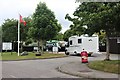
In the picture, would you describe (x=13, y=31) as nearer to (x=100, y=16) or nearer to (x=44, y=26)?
(x=44, y=26)

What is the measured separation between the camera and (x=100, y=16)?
2039cm

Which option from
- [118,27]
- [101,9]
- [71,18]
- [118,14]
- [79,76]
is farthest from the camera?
[71,18]

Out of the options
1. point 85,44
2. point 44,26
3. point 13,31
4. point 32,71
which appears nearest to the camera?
point 32,71

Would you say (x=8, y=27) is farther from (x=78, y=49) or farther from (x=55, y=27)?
(x=78, y=49)

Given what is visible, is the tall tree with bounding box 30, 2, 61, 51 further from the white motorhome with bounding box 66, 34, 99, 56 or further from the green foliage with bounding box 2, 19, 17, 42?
the green foliage with bounding box 2, 19, 17, 42

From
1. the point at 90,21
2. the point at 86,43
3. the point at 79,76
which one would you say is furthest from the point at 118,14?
the point at 86,43

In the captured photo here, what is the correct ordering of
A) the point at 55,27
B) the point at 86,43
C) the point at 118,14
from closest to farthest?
the point at 118,14 < the point at 86,43 < the point at 55,27

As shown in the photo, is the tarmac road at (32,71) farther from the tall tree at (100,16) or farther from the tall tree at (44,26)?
the tall tree at (44,26)

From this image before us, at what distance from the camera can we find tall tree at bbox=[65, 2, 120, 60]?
64.0 ft

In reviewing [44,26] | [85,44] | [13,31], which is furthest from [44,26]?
[13,31]

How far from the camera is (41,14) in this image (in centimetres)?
4700

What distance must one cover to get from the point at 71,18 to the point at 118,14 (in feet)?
28.2

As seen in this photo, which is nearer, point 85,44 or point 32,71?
point 32,71

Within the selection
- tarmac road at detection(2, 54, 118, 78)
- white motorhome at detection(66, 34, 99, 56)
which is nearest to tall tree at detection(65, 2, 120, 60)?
tarmac road at detection(2, 54, 118, 78)
